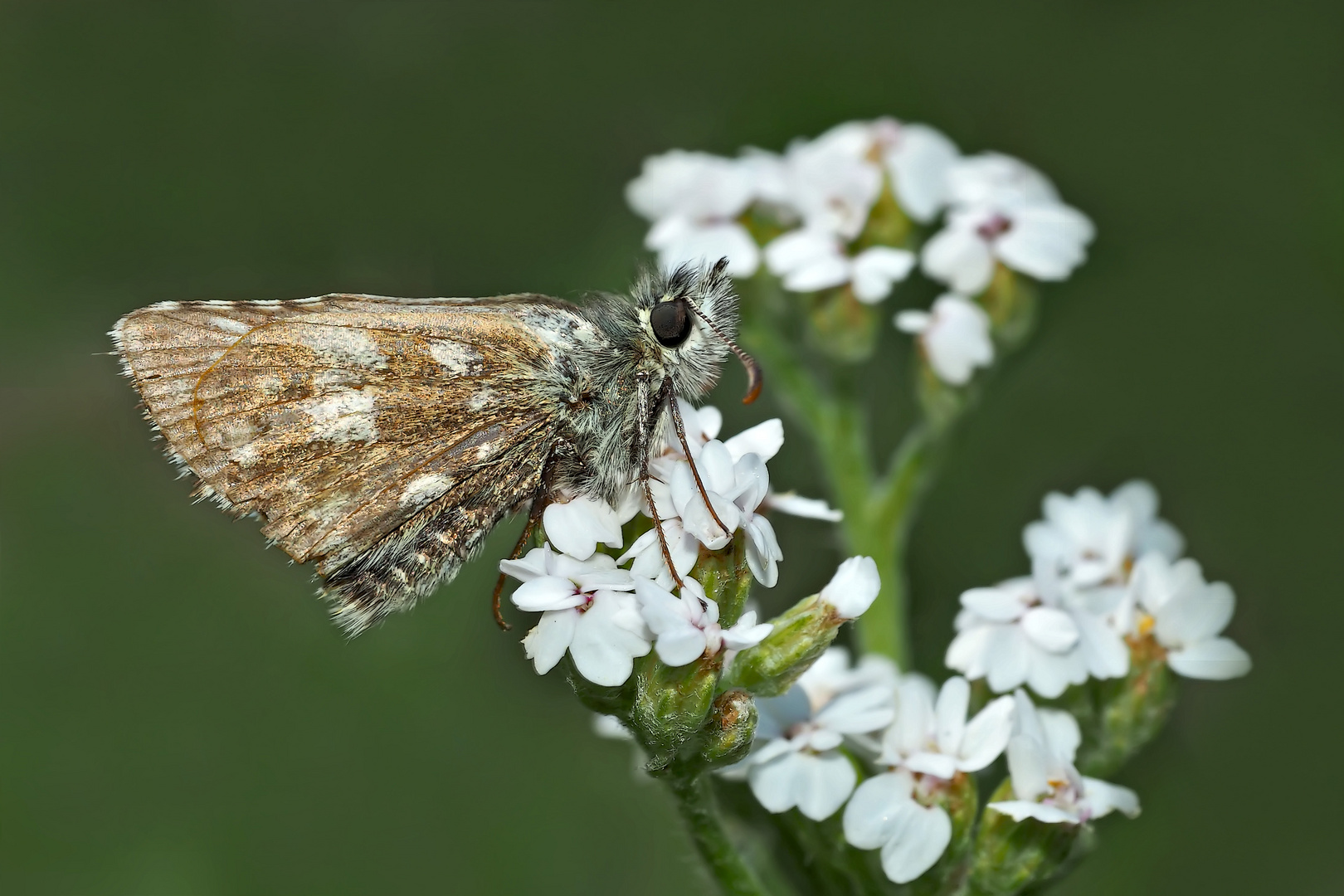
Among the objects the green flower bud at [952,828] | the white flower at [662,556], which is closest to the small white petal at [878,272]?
the white flower at [662,556]

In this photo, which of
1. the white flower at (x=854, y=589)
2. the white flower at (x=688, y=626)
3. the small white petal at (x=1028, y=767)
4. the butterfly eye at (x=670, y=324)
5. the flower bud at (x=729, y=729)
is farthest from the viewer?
the butterfly eye at (x=670, y=324)

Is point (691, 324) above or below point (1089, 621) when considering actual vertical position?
above

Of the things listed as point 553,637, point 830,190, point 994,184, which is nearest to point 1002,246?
point 994,184

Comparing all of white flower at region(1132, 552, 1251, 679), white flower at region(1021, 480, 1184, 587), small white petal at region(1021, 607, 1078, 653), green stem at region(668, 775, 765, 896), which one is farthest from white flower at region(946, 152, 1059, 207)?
green stem at region(668, 775, 765, 896)

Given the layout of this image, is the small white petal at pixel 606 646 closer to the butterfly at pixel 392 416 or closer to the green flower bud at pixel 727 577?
the green flower bud at pixel 727 577

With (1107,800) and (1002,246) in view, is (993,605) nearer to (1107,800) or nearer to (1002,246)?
(1107,800)

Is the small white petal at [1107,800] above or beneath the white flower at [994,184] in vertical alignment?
beneath

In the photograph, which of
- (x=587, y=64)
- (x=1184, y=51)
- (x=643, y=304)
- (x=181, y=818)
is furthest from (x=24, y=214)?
(x=1184, y=51)
